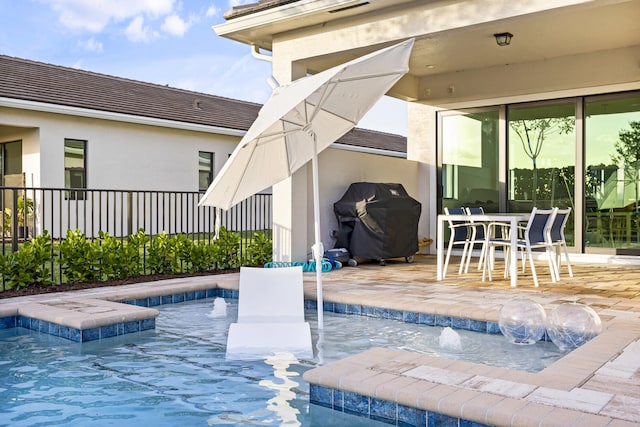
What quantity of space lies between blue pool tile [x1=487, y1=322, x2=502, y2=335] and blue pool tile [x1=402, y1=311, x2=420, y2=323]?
662 millimetres

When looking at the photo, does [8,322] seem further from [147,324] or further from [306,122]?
[306,122]

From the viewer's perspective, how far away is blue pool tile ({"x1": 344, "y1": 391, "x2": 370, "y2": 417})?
122 inches

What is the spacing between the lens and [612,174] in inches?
364

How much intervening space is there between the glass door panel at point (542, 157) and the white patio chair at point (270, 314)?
5.86m

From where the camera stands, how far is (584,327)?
13.6 ft

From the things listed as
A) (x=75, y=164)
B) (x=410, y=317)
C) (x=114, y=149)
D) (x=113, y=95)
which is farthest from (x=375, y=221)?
(x=113, y=95)

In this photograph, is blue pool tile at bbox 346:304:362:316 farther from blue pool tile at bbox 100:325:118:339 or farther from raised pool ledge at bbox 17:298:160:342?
blue pool tile at bbox 100:325:118:339

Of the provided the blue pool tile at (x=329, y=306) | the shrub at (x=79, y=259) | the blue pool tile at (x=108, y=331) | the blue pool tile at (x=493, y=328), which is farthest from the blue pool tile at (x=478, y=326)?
the shrub at (x=79, y=259)

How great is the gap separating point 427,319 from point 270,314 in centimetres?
137

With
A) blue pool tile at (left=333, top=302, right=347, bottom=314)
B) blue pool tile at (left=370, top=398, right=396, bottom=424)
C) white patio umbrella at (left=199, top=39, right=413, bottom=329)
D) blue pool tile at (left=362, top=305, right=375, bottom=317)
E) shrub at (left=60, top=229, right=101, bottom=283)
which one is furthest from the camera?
shrub at (left=60, top=229, right=101, bottom=283)

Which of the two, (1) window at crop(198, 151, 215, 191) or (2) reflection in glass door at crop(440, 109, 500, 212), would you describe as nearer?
(2) reflection in glass door at crop(440, 109, 500, 212)

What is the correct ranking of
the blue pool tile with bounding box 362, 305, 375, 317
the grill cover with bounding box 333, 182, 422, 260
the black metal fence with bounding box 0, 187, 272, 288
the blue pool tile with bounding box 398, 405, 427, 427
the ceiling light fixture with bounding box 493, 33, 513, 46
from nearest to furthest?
the blue pool tile with bounding box 398, 405, 427, 427 → the blue pool tile with bounding box 362, 305, 375, 317 → the ceiling light fixture with bounding box 493, 33, 513, 46 → the grill cover with bounding box 333, 182, 422, 260 → the black metal fence with bounding box 0, 187, 272, 288

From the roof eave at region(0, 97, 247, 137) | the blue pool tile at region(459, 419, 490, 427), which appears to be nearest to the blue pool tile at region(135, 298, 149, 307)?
the blue pool tile at region(459, 419, 490, 427)

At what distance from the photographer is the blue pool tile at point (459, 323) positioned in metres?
5.08
